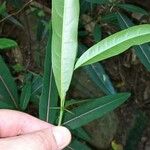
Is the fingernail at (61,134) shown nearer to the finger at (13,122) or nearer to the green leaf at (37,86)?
the finger at (13,122)

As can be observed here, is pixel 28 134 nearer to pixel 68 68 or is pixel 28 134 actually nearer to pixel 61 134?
pixel 61 134

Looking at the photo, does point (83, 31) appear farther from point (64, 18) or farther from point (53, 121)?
point (64, 18)

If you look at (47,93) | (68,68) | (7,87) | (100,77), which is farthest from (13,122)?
(100,77)

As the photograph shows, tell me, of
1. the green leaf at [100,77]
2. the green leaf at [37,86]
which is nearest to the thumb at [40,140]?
the green leaf at [37,86]

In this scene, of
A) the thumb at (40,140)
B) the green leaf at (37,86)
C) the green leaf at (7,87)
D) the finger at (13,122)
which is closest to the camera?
the thumb at (40,140)

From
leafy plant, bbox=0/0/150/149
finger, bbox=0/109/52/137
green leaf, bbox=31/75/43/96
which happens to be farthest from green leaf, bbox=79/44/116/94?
finger, bbox=0/109/52/137

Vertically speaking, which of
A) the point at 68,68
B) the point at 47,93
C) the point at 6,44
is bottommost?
the point at 47,93
